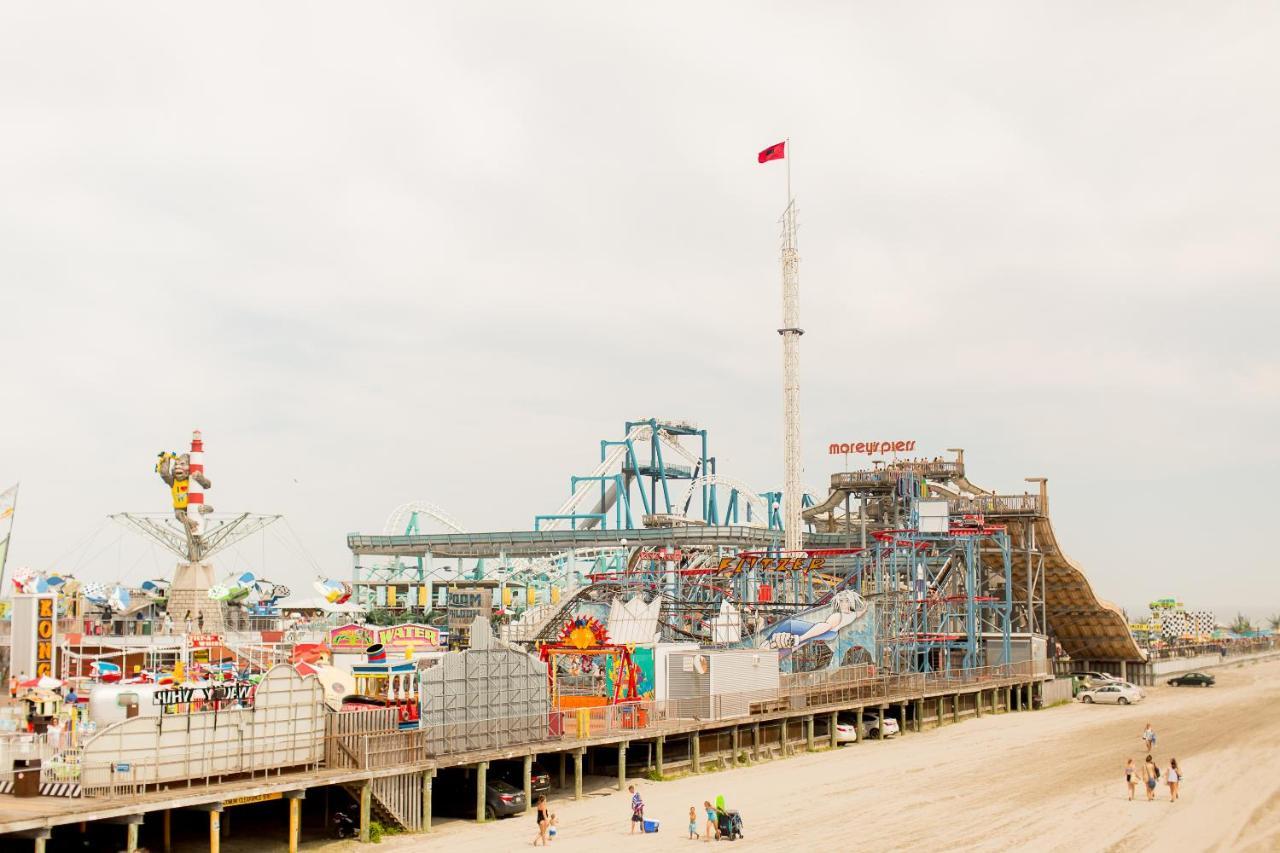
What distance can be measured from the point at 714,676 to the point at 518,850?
1402 cm

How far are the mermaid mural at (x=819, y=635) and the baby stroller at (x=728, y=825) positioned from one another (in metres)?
21.7

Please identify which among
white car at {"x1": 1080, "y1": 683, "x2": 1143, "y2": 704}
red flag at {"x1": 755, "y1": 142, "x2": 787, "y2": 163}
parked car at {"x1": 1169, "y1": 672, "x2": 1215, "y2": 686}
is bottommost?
parked car at {"x1": 1169, "y1": 672, "x2": 1215, "y2": 686}

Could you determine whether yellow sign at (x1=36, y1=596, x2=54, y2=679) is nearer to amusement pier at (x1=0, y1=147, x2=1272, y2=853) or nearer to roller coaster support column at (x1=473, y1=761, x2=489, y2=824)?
amusement pier at (x1=0, y1=147, x2=1272, y2=853)

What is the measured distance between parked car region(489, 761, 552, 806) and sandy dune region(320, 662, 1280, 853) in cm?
80

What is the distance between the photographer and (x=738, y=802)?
107ft

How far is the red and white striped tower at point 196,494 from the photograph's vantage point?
236 ft

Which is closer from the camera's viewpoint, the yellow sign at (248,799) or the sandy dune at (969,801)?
the yellow sign at (248,799)

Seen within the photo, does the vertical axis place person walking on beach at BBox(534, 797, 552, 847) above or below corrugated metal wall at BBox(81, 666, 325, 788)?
below

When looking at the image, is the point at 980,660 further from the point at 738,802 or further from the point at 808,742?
the point at 738,802

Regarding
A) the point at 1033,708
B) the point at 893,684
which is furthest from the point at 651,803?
the point at 1033,708

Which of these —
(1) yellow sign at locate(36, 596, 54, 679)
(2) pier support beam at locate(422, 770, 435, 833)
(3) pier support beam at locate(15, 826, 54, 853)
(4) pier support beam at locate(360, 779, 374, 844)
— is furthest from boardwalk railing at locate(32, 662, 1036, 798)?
(1) yellow sign at locate(36, 596, 54, 679)

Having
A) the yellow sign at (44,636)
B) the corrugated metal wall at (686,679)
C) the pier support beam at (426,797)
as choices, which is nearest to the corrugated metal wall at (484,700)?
the pier support beam at (426,797)

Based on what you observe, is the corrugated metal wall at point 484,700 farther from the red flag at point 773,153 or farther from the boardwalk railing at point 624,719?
the red flag at point 773,153

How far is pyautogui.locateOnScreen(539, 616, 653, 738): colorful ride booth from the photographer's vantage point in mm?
36750
